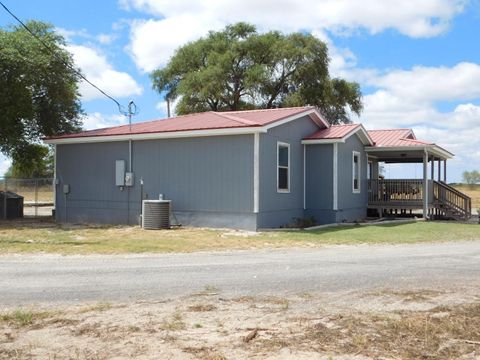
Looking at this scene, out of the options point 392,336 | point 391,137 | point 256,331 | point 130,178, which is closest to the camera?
point 392,336

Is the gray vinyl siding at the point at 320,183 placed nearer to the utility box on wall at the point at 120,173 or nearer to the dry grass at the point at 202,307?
the utility box on wall at the point at 120,173

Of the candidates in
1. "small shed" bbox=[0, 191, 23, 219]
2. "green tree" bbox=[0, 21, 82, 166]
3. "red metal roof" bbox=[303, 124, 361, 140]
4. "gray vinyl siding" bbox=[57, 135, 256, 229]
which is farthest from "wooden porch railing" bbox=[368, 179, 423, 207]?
"small shed" bbox=[0, 191, 23, 219]

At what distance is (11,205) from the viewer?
73.8 ft

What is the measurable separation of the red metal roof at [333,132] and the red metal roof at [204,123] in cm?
103

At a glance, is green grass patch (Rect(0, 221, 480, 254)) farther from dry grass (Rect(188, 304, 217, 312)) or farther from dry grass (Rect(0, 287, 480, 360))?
dry grass (Rect(0, 287, 480, 360))

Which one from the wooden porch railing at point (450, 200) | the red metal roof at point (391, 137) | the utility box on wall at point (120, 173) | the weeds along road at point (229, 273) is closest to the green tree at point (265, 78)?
the red metal roof at point (391, 137)

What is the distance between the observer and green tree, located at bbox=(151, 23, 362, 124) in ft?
127

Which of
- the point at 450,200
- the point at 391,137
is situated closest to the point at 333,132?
A: the point at 391,137

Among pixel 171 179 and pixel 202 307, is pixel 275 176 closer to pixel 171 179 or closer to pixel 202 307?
pixel 171 179

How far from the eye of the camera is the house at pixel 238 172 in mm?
16922

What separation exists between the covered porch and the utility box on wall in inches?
384

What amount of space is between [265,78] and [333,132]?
19505 mm

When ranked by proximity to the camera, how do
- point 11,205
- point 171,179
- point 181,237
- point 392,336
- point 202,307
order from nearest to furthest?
point 392,336, point 202,307, point 181,237, point 171,179, point 11,205

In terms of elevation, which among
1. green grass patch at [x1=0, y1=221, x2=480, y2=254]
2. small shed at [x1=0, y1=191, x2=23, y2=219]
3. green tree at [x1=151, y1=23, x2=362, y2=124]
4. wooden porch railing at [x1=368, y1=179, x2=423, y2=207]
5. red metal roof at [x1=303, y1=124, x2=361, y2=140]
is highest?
green tree at [x1=151, y1=23, x2=362, y2=124]
